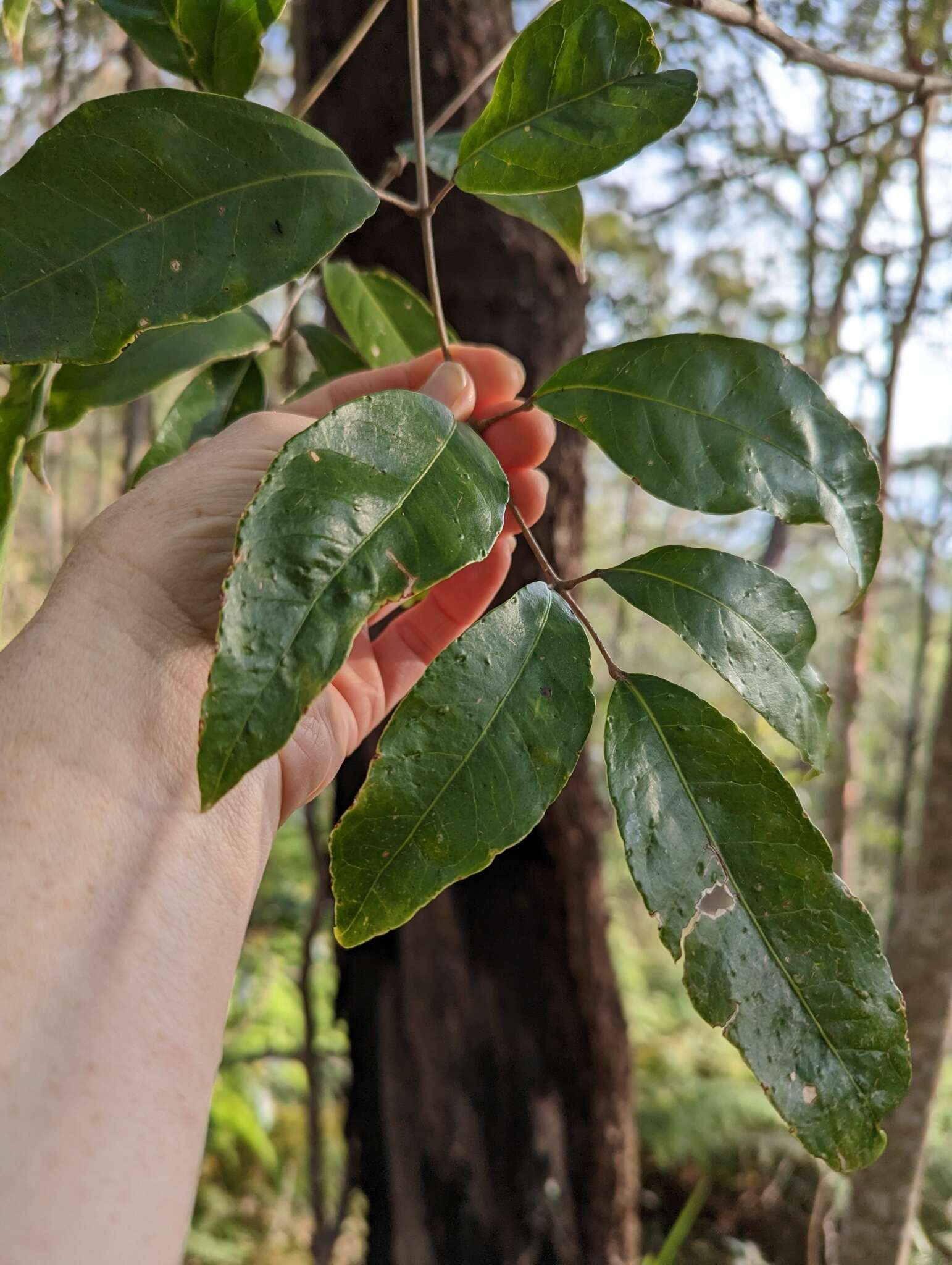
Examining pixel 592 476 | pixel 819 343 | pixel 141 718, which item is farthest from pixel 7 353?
pixel 592 476

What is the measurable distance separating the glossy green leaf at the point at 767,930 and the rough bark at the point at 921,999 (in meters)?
1.24

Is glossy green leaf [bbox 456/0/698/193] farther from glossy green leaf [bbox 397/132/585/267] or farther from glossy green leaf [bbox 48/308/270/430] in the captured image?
glossy green leaf [bbox 48/308/270/430]

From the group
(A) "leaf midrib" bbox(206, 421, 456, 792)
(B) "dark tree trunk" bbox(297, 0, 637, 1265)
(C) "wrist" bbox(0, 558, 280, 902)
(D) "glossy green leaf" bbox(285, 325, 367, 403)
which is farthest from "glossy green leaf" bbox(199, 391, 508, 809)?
(B) "dark tree trunk" bbox(297, 0, 637, 1265)

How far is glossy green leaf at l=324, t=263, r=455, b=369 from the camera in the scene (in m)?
0.84

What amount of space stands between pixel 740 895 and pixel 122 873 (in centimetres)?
35

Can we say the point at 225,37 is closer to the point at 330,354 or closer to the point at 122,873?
the point at 330,354

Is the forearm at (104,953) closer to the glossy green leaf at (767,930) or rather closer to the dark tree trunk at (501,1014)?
the glossy green leaf at (767,930)

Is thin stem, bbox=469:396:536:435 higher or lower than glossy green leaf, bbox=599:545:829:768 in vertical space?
higher

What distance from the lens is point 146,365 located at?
0.74 m

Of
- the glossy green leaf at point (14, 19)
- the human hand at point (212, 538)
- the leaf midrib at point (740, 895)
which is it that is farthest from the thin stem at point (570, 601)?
the glossy green leaf at point (14, 19)

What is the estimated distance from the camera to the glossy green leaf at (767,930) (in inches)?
17.6

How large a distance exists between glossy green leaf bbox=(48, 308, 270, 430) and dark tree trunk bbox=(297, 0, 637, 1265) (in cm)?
75

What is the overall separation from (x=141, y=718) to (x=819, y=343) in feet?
7.05

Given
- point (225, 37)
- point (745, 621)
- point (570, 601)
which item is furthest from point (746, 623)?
point (225, 37)
